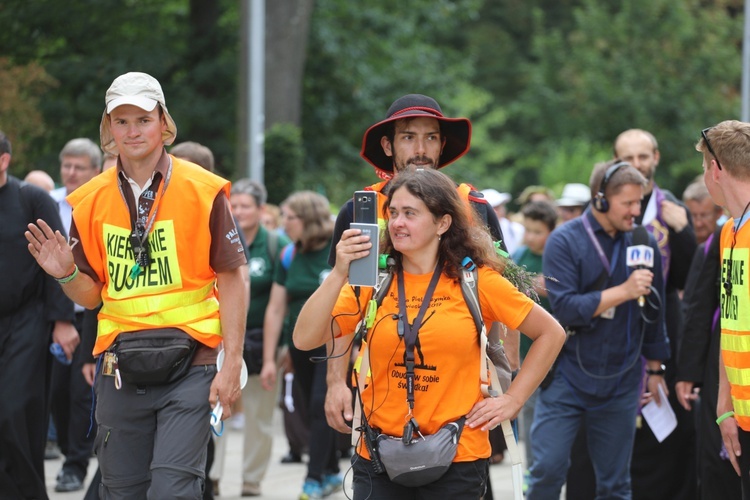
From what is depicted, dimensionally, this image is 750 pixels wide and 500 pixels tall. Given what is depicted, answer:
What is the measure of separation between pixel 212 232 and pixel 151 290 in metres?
0.39

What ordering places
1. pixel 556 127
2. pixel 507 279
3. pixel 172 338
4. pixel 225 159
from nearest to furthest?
pixel 507 279
pixel 172 338
pixel 225 159
pixel 556 127

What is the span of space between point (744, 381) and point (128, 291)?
2.74m

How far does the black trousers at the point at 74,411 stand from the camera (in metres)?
8.95

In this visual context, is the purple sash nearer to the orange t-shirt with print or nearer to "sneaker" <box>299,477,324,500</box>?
"sneaker" <box>299,477,324,500</box>

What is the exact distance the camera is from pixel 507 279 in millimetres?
4906

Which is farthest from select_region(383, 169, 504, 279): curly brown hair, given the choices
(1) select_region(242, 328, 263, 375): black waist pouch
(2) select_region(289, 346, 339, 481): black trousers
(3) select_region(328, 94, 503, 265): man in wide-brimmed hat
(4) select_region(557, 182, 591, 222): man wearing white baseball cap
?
(4) select_region(557, 182, 591, 222): man wearing white baseball cap

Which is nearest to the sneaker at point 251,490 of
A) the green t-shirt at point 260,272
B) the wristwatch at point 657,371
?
the green t-shirt at point 260,272

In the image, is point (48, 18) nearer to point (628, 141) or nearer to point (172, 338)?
point (628, 141)

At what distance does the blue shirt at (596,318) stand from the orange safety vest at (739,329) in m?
1.71

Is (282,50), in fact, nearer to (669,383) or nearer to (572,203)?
(572,203)

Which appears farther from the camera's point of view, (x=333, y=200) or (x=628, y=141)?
(x=333, y=200)

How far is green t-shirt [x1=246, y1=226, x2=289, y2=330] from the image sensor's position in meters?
9.34

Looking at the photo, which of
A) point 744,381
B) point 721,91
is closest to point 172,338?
point 744,381

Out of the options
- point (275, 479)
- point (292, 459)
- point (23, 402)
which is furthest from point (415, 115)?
point (292, 459)
